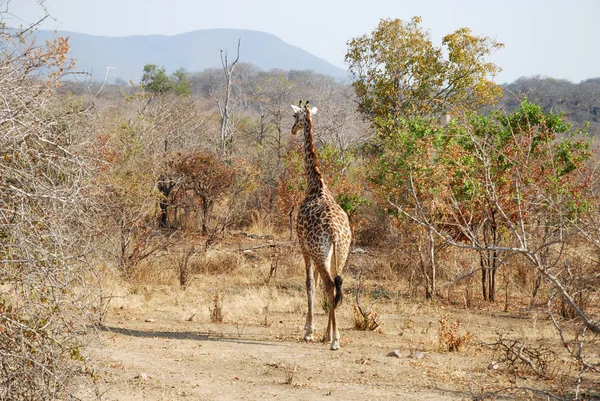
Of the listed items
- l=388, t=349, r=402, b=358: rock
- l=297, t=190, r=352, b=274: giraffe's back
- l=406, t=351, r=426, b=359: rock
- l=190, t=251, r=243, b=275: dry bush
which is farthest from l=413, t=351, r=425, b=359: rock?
l=190, t=251, r=243, b=275: dry bush

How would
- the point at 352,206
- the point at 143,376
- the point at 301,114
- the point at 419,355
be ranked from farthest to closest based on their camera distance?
the point at 352,206
the point at 301,114
the point at 419,355
the point at 143,376

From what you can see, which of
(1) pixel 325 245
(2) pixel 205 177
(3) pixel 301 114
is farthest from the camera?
(2) pixel 205 177

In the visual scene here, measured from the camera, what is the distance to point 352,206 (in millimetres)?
14234

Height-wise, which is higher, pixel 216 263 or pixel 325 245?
pixel 325 245

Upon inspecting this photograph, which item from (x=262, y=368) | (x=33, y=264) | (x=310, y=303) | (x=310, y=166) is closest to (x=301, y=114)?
(x=310, y=166)

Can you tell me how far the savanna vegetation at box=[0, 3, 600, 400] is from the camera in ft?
16.5

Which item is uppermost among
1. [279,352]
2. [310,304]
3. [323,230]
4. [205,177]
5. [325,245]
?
[205,177]

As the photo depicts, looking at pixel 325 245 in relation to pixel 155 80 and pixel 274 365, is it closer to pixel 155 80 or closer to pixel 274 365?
pixel 274 365

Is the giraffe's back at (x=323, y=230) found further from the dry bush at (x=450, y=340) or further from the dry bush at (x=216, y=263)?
the dry bush at (x=216, y=263)

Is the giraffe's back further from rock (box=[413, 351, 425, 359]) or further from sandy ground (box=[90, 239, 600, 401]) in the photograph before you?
rock (box=[413, 351, 425, 359])

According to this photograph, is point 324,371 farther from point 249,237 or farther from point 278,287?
point 249,237

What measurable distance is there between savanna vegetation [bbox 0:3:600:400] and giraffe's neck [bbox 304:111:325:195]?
1777 mm

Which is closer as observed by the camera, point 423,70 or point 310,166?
point 310,166

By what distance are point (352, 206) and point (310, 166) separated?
428 centimetres
